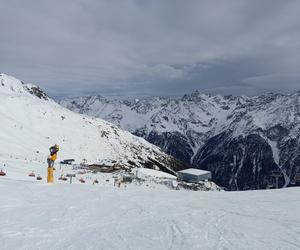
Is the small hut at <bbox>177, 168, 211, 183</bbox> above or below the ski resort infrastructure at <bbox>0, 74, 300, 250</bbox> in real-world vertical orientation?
below

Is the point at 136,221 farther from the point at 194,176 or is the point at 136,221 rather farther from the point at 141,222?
the point at 194,176

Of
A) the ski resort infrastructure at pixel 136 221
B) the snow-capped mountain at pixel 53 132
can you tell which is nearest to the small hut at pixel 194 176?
the snow-capped mountain at pixel 53 132

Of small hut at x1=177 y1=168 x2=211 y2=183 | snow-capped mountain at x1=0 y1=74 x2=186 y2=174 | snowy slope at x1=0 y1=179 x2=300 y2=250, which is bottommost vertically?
small hut at x1=177 y1=168 x2=211 y2=183

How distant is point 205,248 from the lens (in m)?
7.87

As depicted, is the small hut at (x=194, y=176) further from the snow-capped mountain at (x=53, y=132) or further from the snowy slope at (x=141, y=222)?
the snowy slope at (x=141, y=222)

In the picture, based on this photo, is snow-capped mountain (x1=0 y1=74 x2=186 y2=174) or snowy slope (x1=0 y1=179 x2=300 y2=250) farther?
snow-capped mountain (x1=0 y1=74 x2=186 y2=174)

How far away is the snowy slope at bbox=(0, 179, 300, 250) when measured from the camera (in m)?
8.33

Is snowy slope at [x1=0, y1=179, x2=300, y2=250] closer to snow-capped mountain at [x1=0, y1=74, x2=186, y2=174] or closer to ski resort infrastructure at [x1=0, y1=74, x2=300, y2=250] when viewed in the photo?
ski resort infrastructure at [x1=0, y1=74, x2=300, y2=250]

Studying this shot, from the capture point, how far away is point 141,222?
34.2 feet

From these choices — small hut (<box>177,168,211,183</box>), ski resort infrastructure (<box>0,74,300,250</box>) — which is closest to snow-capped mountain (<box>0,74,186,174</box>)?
small hut (<box>177,168,211,183</box>)

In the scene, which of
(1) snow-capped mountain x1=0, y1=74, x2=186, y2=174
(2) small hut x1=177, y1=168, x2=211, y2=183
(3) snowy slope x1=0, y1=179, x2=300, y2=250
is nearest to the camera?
(3) snowy slope x1=0, y1=179, x2=300, y2=250

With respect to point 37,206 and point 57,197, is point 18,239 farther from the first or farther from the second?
point 57,197

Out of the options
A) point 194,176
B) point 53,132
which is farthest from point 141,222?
point 53,132

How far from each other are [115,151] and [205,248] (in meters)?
131
